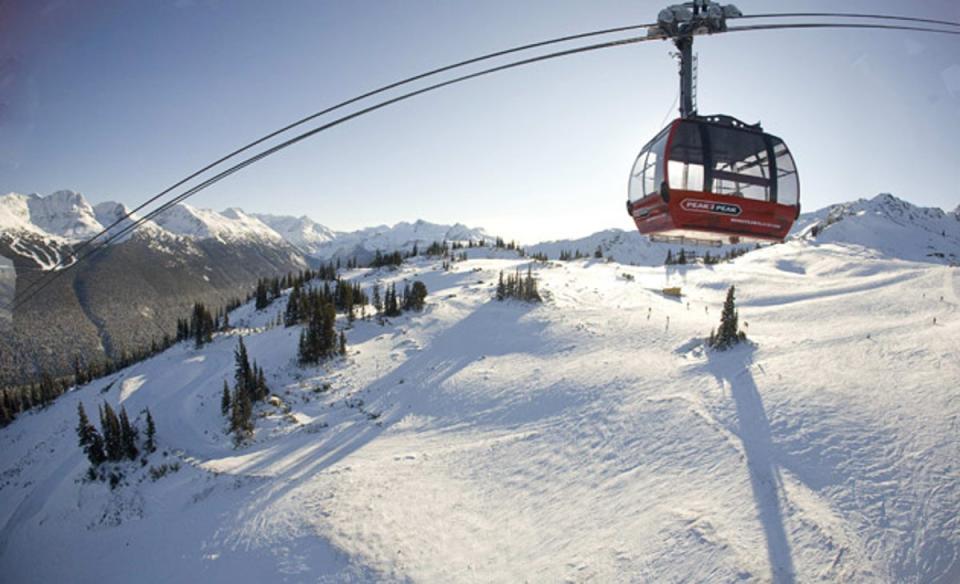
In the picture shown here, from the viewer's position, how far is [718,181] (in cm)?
1030

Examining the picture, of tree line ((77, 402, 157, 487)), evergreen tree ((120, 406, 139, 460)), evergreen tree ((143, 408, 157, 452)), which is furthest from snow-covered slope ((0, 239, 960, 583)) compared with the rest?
evergreen tree ((120, 406, 139, 460))

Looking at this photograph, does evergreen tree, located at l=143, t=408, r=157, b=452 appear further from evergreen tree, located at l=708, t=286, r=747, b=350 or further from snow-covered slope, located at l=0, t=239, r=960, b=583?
evergreen tree, located at l=708, t=286, r=747, b=350

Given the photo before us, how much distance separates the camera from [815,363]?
51.5ft

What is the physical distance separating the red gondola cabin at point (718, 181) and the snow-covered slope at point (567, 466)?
6.27 m

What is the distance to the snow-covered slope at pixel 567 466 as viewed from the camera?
A: 925cm

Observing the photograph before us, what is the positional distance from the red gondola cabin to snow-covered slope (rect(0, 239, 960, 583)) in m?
6.27

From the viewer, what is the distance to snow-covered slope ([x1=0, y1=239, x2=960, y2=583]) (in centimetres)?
925

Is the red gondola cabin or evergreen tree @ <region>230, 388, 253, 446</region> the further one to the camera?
evergreen tree @ <region>230, 388, 253, 446</region>

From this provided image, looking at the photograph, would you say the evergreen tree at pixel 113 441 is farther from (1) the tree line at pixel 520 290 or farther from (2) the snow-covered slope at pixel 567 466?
(1) the tree line at pixel 520 290

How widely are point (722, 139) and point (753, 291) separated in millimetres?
28164

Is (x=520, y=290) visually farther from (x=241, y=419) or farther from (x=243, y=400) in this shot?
(x=241, y=419)

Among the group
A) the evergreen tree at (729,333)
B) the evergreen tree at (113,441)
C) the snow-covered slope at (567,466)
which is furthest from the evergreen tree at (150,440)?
the evergreen tree at (729,333)

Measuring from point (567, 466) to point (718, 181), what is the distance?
31.3 ft

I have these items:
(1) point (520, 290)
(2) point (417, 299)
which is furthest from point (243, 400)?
(1) point (520, 290)
